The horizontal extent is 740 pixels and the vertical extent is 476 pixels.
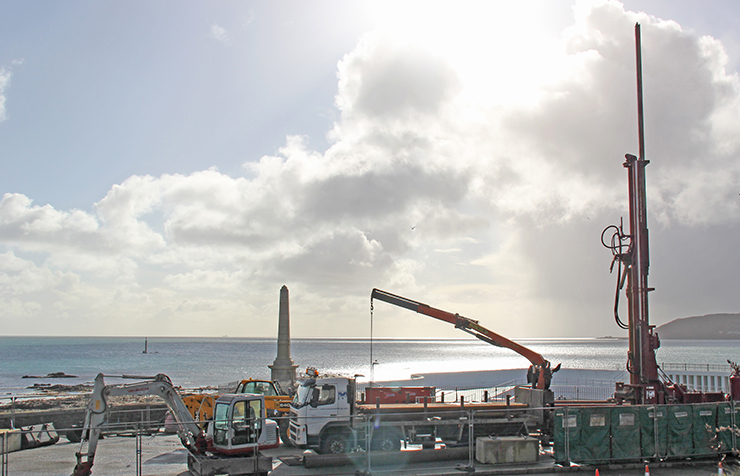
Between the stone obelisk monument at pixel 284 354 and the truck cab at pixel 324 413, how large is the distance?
14956 millimetres

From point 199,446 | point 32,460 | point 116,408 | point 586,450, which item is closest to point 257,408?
point 199,446

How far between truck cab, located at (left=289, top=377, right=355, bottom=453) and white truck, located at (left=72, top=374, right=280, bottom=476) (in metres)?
1.30

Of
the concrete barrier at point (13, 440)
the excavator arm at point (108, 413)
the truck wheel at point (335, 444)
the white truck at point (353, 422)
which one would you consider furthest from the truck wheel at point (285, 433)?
the concrete barrier at point (13, 440)

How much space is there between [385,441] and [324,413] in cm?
213

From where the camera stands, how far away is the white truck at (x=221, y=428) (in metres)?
14.5

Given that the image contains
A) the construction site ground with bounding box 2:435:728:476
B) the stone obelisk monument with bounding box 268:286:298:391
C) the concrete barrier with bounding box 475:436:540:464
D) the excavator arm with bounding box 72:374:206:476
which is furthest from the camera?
the stone obelisk monument with bounding box 268:286:298:391

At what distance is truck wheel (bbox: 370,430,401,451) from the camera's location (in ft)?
58.5

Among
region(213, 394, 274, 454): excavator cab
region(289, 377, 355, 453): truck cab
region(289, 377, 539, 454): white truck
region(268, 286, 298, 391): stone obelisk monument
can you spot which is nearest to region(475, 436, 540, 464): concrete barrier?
region(289, 377, 539, 454): white truck

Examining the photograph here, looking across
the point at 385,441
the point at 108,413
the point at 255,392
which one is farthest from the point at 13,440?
the point at 385,441

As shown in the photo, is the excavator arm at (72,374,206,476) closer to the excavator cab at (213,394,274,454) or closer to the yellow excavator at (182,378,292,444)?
the excavator cab at (213,394,274,454)

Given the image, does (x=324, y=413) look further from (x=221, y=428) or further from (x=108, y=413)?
(x=108, y=413)

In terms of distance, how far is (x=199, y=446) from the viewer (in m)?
15.3

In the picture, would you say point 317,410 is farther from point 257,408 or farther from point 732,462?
point 732,462

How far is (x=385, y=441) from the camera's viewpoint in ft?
58.6
